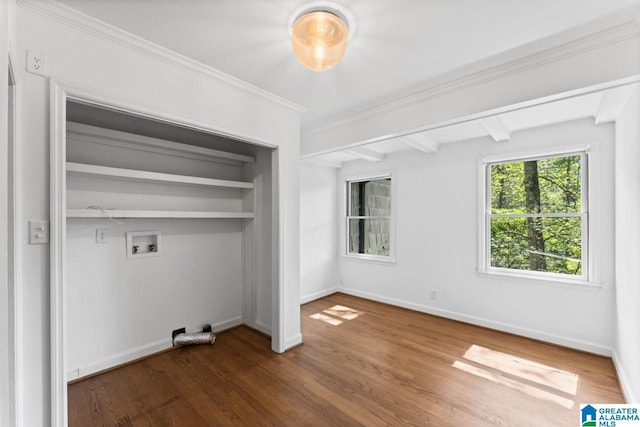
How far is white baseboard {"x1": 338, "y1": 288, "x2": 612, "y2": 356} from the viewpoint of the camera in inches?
112

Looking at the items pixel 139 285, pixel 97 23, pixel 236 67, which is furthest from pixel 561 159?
pixel 139 285

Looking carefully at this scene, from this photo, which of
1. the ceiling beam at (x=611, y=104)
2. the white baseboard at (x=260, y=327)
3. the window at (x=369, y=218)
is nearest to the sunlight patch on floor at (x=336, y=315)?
the white baseboard at (x=260, y=327)

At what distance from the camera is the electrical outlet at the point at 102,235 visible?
2524mm

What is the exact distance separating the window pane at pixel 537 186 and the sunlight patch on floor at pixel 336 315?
2387mm

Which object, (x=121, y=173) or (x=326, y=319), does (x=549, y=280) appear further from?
(x=121, y=173)

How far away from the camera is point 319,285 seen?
4.83 meters

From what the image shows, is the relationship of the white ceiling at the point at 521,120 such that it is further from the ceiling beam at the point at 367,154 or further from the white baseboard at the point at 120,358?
the white baseboard at the point at 120,358

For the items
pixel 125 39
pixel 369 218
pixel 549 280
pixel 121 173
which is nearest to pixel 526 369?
pixel 549 280

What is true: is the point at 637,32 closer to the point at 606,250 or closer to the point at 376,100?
the point at 376,100

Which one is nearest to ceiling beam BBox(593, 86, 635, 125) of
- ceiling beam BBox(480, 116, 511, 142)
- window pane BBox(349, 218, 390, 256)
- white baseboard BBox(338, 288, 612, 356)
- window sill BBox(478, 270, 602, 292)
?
ceiling beam BBox(480, 116, 511, 142)

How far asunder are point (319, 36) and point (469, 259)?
335 centimetres

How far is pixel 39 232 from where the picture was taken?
1498mm

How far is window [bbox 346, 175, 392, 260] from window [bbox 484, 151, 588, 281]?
4.95 ft

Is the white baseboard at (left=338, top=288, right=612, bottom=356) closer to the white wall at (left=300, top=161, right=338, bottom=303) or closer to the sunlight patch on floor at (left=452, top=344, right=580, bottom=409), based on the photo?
the sunlight patch on floor at (left=452, top=344, right=580, bottom=409)
